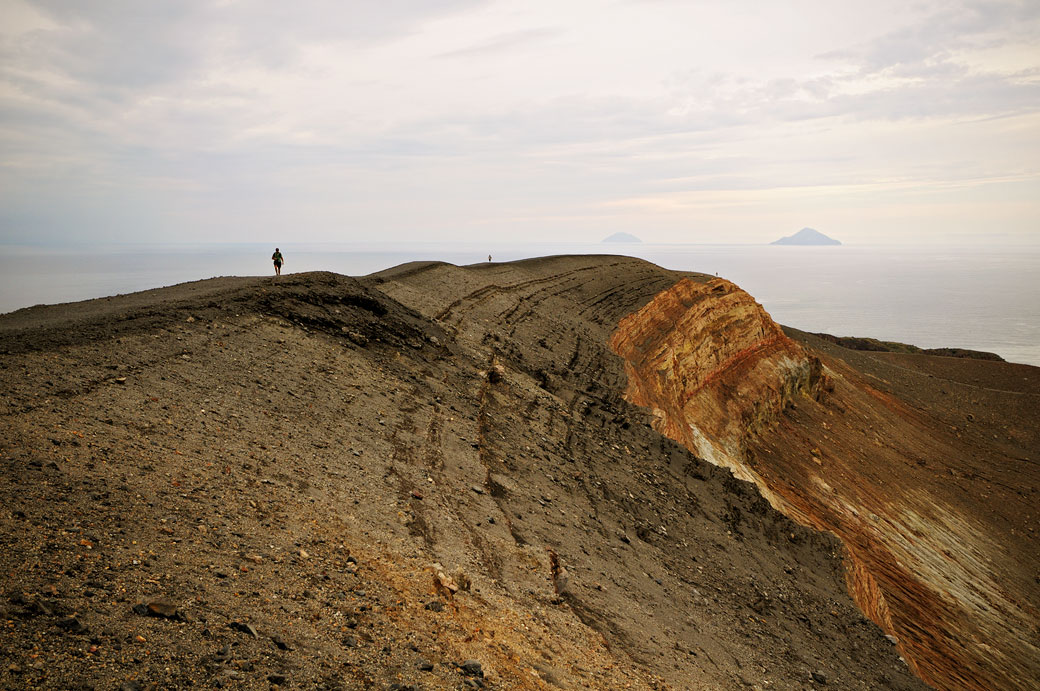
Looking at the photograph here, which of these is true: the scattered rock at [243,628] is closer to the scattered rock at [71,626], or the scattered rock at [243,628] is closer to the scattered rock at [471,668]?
the scattered rock at [71,626]

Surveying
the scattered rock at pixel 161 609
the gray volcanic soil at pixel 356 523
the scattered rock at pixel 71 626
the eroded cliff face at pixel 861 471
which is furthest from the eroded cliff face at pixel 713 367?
the scattered rock at pixel 71 626

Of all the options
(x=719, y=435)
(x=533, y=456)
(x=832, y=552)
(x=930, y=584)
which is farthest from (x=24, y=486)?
(x=930, y=584)

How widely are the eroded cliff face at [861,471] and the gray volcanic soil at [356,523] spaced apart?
3.57 meters

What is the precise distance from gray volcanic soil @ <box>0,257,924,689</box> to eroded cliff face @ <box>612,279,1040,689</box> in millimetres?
3565

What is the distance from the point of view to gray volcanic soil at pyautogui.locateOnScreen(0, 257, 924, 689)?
5.43 meters

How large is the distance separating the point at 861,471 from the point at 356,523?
75.4 ft

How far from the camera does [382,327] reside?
587 inches

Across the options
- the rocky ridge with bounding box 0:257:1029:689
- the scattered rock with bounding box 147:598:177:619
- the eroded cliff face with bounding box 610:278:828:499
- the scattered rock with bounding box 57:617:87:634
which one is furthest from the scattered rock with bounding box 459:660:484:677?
the eroded cliff face with bounding box 610:278:828:499

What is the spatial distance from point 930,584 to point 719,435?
738 centimetres

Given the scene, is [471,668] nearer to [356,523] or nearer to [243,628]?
[243,628]

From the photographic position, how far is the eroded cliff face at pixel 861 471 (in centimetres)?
1675

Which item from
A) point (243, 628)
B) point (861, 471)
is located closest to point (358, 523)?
point (243, 628)

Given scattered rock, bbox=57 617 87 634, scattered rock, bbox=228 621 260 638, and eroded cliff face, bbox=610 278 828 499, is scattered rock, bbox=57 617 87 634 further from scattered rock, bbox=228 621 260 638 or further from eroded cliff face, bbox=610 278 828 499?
eroded cliff face, bbox=610 278 828 499

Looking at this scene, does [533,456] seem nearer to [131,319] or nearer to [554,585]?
[554,585]
